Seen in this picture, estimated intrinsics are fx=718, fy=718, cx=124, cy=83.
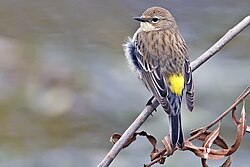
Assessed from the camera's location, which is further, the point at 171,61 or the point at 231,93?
the point at 231,93

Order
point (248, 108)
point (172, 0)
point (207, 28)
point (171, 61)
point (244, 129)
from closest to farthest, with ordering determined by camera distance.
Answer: point (244, 129)
point (171, 61)
point (248, 108)
point (207, 28)
point (172, 0)

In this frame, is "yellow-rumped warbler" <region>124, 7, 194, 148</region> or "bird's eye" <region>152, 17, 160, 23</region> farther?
"bird's eye" <region>152, 17, 160, 23</region>

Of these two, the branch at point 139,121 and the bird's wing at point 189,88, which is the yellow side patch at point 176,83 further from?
the branch at point 139,121

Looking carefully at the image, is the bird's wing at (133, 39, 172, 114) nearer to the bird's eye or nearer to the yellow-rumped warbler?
the yellow-rumped warbler

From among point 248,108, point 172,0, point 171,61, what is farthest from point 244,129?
point 172,0

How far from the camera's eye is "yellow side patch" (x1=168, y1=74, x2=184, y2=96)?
15.5 feet

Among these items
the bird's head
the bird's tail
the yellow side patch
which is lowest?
the bird's tail

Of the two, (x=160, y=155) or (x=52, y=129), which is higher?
(x=52, y=129)

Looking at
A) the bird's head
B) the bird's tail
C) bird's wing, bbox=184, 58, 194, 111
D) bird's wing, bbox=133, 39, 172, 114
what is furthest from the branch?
the bird's head

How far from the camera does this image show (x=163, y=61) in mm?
5094

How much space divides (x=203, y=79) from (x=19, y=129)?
2.62m

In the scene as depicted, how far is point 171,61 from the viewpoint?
5.07 m

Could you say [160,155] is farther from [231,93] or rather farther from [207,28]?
[207,28]

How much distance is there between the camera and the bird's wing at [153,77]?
15.3ft
